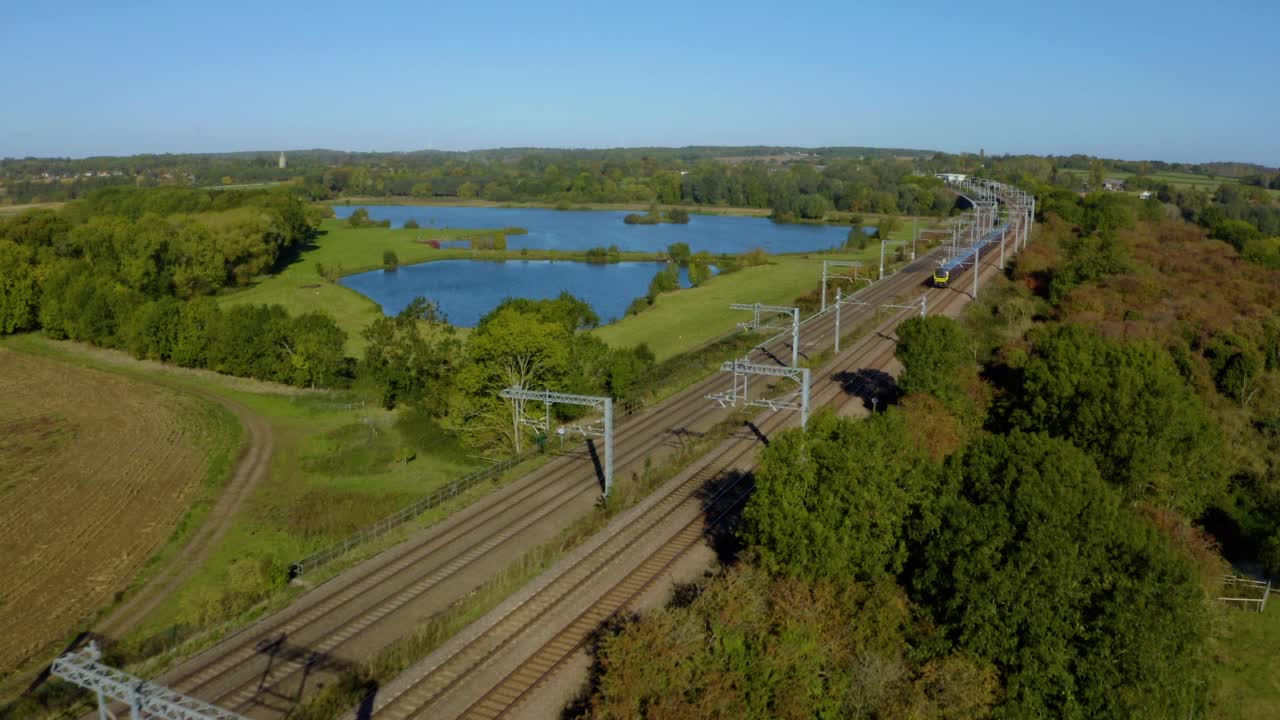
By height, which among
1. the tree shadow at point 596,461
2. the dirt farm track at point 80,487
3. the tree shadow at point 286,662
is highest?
the tree shadow at point 596,461

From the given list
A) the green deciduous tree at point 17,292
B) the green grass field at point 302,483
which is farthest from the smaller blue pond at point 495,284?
the green deciduous tree at point 17,292

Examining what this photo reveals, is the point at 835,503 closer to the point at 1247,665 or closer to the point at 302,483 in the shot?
the point at 1247,665

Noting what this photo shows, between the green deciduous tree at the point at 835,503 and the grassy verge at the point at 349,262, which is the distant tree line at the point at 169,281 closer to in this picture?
the grassy verge at the point at 349,262

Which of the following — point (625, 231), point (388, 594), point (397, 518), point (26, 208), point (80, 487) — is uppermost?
point (26, 208)

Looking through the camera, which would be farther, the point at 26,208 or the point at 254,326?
the point at 26,208

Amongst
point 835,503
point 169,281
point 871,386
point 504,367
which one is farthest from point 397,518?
point 169,281

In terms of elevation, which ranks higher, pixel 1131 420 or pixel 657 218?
pixel 657 218
